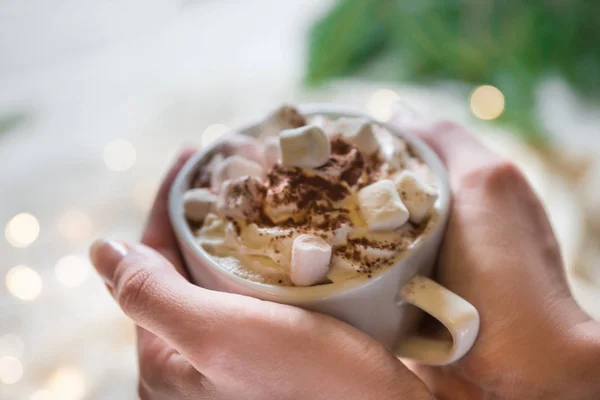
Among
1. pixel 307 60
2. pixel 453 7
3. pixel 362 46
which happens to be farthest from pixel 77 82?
pixel 453 7

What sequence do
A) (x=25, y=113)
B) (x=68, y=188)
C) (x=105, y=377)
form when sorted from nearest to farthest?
(x=105, y=377)
(x=68, y=188)
(x=25, y=113)

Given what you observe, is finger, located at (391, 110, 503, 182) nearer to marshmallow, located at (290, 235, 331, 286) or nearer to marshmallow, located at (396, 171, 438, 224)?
marshmallow, located at (396, 171, 438, 224)

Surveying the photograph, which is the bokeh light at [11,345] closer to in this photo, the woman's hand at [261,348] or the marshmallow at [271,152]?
the woman's hand at [261,348]

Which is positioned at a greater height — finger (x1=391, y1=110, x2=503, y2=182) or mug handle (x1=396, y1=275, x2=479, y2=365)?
finger (x1=391, y1=110, x2=503, y2=182)

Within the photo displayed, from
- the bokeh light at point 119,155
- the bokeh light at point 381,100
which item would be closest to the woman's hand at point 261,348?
the bokeh light at point 119,155

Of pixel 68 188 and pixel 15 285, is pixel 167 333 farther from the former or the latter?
pixel 68 188

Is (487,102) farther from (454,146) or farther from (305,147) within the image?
(305,147)

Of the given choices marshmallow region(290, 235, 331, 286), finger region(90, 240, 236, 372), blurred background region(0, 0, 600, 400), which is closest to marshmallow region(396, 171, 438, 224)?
marshmallow region(290, 235, 331, 286)
